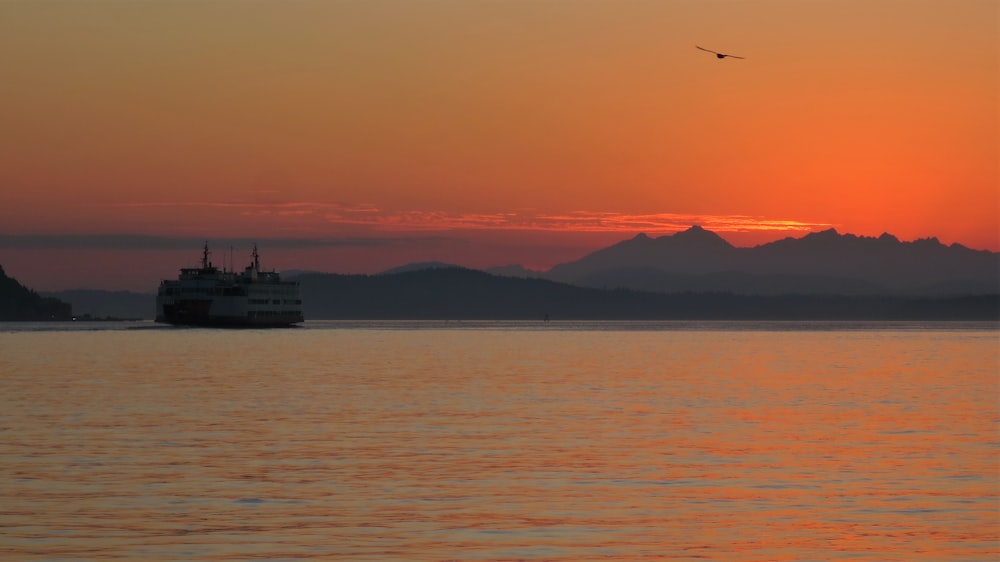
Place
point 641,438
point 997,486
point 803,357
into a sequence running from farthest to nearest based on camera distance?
1. point 803,357
2. point 641,438
3. point 997,486

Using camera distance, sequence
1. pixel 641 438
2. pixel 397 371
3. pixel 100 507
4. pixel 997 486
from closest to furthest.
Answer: pixel 100 507, pixel 997 486, pixel 641 438, pixel 397 371

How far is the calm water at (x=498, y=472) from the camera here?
25688 millimetres

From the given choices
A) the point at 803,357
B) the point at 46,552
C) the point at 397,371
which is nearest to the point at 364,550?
the point at 46,552

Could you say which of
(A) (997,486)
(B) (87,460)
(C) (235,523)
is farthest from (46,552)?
(A) (997,486)

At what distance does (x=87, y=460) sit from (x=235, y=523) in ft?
38.6

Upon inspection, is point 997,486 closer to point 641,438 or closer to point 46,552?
point 641,438

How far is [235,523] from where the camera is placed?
27500mm

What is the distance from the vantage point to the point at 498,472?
3538 cm

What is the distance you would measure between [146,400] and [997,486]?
126 ft

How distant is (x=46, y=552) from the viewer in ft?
80.5

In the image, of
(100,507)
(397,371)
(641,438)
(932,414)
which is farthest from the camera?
(397,371)

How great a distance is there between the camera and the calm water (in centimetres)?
2569

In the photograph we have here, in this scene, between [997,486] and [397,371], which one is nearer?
[997,486]

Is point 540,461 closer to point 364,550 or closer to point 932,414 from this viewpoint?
point 364,550
